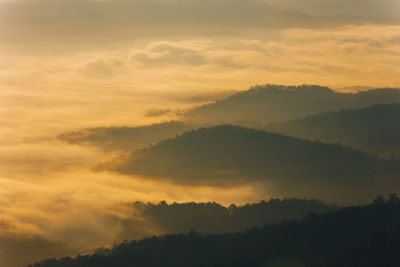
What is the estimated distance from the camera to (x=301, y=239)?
132 m

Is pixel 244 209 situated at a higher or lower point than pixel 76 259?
higher

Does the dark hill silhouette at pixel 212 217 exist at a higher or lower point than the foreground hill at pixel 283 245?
higher

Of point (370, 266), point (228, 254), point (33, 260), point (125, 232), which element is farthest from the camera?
point (125, 232)

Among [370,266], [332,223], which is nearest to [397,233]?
[370,266]

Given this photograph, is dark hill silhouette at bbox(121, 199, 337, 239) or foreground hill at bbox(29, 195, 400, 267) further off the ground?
dark hill silhouette at bbox(121, 199, 337, 239)

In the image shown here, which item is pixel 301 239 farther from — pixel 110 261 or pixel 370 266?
pixel 110 261

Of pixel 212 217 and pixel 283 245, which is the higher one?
pixel 212 217

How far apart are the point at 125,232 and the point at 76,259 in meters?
36.6

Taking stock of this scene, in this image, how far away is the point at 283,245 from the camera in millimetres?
131875

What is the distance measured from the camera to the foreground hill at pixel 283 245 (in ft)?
397

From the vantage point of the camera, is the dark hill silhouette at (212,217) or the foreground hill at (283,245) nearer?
the foreground hill at (283,245)

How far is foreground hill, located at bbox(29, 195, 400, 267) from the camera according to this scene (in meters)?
121

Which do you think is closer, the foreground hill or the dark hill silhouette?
the foreground hill

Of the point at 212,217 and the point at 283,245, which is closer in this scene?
the point at 283,245
